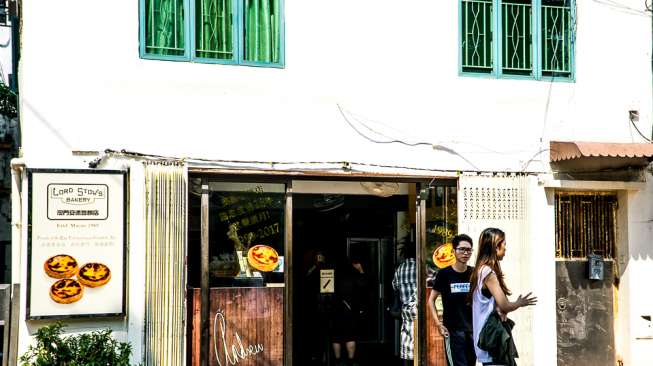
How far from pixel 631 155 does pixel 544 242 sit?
151 cm

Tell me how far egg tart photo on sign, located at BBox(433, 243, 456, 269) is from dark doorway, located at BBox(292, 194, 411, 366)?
1.85 m

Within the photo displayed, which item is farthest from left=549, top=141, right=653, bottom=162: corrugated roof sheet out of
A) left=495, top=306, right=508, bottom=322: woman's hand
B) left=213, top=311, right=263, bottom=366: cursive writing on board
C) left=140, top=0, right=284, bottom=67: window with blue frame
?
left=213, top=311, right=263, bottom=366: cursive writing on board

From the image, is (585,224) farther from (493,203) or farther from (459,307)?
(459,307)

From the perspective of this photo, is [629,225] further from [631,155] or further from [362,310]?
[362,310]

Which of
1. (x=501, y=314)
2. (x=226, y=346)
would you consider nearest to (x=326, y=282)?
(x=226, y=346)

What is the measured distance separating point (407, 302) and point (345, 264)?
1963 mm

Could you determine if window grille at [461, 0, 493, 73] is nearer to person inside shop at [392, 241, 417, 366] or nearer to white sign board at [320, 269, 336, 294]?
person inside shop at [392, 241, 417, 366]

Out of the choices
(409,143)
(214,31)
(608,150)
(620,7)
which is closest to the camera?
(214,31)

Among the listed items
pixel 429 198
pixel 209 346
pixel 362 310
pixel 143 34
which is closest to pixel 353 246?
pixel 362 310

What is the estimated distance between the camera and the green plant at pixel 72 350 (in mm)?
7902

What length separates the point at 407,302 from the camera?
10266mm

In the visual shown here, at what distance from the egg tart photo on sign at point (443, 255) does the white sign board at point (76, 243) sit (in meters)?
3.71

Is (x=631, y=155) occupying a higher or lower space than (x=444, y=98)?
lower

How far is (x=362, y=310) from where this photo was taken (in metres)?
13.6
